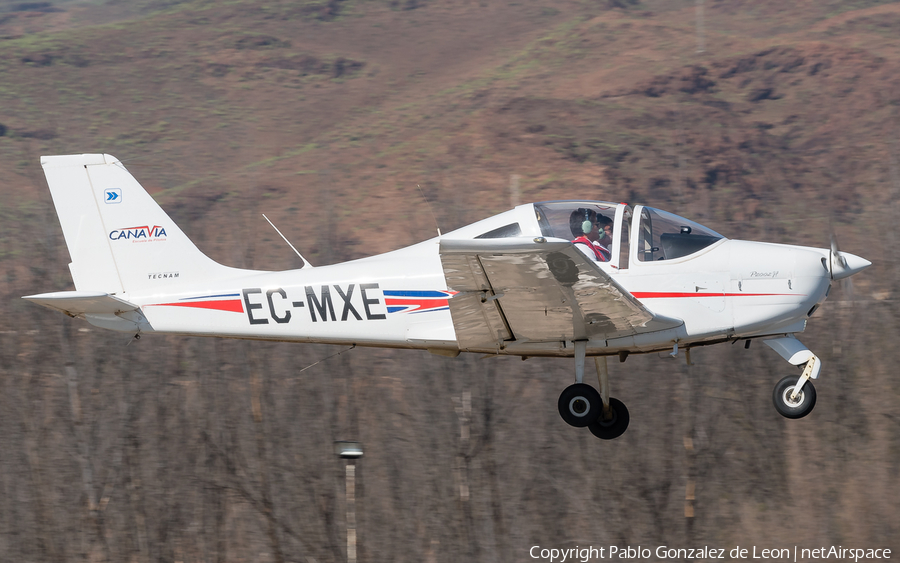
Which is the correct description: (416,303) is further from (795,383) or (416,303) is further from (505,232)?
(795,383)

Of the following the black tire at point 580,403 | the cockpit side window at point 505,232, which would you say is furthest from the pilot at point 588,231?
the black tire at point 580,403

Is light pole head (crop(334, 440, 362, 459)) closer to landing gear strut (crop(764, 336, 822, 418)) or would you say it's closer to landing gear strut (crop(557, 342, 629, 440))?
landing gear strut (crop(557, 342, 629, 440))

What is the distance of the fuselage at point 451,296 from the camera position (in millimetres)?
8469

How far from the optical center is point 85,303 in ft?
30.1

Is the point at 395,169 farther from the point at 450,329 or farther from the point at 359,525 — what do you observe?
the point at 450,329

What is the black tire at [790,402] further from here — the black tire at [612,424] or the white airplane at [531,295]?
the black tire at [612,424]

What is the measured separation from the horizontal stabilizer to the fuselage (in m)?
0.28

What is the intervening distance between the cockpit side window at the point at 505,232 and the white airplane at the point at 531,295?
12 millimetres

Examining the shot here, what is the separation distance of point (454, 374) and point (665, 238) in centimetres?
1604

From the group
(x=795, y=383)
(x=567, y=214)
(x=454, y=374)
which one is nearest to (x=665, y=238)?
(x=567, y=214)

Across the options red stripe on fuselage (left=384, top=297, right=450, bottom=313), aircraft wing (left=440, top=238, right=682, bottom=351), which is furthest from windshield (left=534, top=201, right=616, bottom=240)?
red stripe on fuselage (left=384, top=297, right=450, bottom=313)

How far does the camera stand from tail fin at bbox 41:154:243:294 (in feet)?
32.2

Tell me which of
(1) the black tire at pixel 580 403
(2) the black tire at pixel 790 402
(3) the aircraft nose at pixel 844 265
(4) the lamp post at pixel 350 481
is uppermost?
(3) the aircraft nose at pixel 844 265

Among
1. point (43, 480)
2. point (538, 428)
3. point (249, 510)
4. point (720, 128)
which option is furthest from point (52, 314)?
point (720, 128)
